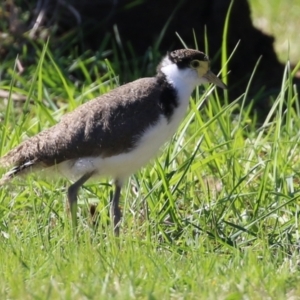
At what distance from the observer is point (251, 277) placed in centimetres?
413

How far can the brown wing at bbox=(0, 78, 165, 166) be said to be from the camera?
16.5ft

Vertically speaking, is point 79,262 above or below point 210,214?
above

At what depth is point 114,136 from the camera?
503 centimetres

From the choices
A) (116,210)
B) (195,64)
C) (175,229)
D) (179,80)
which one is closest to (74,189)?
(116,210)

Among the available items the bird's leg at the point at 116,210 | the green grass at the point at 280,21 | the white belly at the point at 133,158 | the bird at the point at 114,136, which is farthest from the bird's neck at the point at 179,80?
the green grass at the point at 280,21

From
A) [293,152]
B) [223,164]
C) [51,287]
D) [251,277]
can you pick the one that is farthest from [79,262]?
[293,152]

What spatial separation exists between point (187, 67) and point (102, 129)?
2.02 feet

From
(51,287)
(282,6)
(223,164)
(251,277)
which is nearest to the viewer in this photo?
(51,287)

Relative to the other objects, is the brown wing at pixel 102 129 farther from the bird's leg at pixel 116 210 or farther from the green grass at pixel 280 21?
the green grass at pixel 280 21

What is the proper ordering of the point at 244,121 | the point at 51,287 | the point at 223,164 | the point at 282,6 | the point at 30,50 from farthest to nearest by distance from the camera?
the point at 282,6 < the point at 30,50 < the point at 244,121 < the point at 223,164 < the point at 51,287

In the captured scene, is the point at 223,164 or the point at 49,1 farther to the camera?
the point at 49,1

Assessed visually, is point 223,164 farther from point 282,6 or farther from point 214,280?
point 282,6

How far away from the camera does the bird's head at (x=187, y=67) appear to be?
5176 millimetres

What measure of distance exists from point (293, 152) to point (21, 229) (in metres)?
1.87
